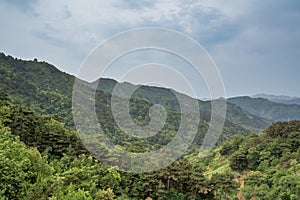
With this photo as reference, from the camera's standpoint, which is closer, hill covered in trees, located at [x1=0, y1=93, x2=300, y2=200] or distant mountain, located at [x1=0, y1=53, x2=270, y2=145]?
hill covered in trees, located at [x1=0, y1=93, x2=300, y2=200]

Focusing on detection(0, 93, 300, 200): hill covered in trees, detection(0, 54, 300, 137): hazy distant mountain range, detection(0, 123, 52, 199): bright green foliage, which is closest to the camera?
detection(0, 123, 52, 199): bright green foliage

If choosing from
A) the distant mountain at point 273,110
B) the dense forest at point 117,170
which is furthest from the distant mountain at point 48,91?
the distant mountain at point 273,110

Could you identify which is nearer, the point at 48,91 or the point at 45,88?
the point at 48,91

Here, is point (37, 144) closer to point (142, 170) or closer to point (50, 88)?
point (142, 170)

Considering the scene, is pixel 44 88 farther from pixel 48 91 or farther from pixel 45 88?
pixel 48 91

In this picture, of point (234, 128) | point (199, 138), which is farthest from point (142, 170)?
point (234, 128)

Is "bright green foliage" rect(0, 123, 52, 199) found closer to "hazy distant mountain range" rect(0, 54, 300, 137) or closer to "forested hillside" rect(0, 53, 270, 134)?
"hazy distant mountain range" rect(0, 54, 300, 137)

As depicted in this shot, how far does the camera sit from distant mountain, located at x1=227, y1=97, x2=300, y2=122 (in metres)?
159

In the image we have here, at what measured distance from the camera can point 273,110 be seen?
175m

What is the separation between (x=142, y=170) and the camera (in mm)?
13555

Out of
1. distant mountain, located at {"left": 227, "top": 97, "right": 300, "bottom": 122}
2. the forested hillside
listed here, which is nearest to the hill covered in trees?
the forested hillside

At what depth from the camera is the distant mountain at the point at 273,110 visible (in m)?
159

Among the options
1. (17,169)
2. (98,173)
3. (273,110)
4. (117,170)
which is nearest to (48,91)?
(117,170)

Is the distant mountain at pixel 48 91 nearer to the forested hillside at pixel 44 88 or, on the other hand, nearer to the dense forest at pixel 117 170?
the forested hillside at pixel 44 88
